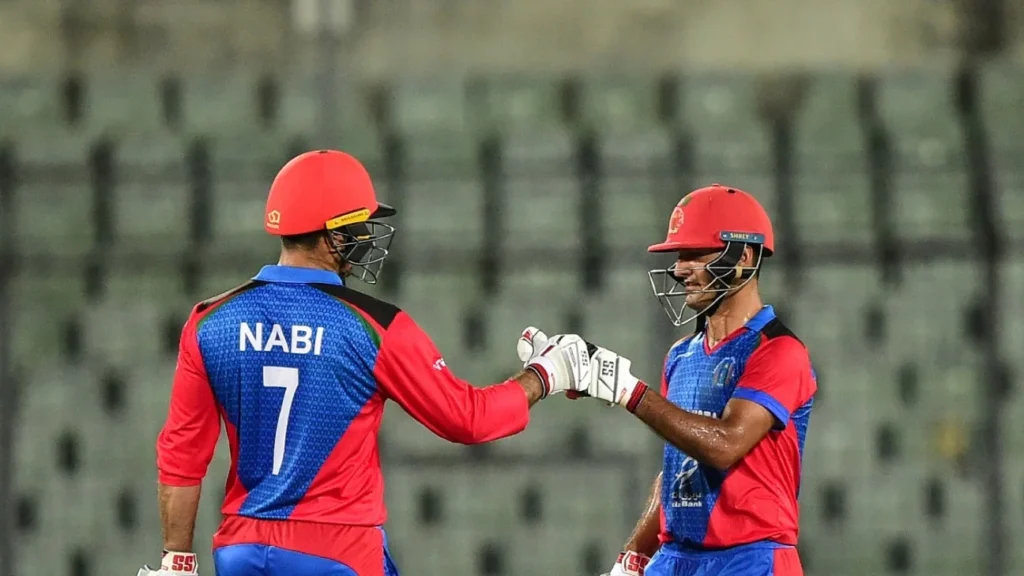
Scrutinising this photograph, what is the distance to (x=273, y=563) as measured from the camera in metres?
3.82

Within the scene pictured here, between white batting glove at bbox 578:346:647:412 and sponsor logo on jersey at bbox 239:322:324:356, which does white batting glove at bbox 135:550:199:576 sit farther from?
white batting glove at bbox 578:346:647:412

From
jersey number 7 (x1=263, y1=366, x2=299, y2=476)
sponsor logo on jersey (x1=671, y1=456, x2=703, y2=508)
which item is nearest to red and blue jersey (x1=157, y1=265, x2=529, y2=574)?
jersey number 7 (x1=263, y1=366, x2=299, y2=476)

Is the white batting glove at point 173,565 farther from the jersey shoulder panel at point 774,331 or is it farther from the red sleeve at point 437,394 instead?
the jersey shoulder panel at point 774,331

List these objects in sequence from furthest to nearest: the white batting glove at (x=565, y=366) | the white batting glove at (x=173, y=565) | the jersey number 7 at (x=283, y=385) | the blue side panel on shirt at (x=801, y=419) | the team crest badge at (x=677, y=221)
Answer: the team crest badge at (x=677, y=221) < the blue side panel on shirt at (x=801, y=419) < the white batting glove at (x=565, y=366) < the white batting glove at (x=173, y=565) < the jersey number 7 at (x=283, y=385)

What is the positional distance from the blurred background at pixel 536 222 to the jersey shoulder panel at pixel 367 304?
3.68m

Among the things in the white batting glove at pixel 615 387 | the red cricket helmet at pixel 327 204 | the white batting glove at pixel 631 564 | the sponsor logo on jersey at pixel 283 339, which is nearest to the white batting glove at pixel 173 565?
the sponsor logo on jersey at pixel 283 339

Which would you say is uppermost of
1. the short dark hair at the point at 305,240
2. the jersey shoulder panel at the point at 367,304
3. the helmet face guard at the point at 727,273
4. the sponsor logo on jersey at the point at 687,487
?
the short dark hair at the point at 305,240

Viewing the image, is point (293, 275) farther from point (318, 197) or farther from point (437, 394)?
point (437, 394)

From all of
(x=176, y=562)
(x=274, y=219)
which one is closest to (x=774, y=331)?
(x=274, y=219)

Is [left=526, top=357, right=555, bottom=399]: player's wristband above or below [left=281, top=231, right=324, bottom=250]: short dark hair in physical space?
below

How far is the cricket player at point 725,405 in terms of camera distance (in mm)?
4078

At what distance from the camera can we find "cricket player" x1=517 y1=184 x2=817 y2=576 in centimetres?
408

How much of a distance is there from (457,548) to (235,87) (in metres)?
3.20

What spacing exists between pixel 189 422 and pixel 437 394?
2.10 feet
